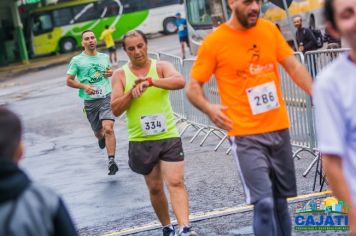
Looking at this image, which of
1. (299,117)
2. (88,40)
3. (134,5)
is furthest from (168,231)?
(134,5)

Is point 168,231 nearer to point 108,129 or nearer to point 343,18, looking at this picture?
point 343,18

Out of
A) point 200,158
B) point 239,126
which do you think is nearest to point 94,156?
point 200,158

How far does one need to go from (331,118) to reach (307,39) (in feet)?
51.0

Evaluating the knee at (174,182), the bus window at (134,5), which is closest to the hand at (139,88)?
the knee at (174,182)

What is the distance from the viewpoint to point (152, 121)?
6816mm

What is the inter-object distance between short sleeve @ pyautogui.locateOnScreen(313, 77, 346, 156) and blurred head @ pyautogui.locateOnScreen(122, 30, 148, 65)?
3.43 meters

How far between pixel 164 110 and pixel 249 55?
1617 millimetres

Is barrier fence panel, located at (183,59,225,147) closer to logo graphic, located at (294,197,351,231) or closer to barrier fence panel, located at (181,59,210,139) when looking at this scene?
barrier fence panel, located at (181,59,210,139)

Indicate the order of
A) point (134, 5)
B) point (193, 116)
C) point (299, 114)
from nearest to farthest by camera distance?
1. point (299, 114)
2. point (193, 116)
3. point (134, 5)

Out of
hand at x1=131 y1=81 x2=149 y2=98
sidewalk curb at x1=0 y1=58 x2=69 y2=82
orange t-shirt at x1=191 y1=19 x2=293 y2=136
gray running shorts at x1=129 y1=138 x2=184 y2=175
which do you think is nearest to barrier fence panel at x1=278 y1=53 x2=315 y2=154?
gray running shorts at x1=129 y1=138 x2=184 y2=175

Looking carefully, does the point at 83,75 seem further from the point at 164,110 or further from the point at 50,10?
the point at 50,10

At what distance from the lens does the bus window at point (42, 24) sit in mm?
49000

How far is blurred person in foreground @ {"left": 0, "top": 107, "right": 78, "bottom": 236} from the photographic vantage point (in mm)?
3029

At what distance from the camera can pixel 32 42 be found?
162ft
